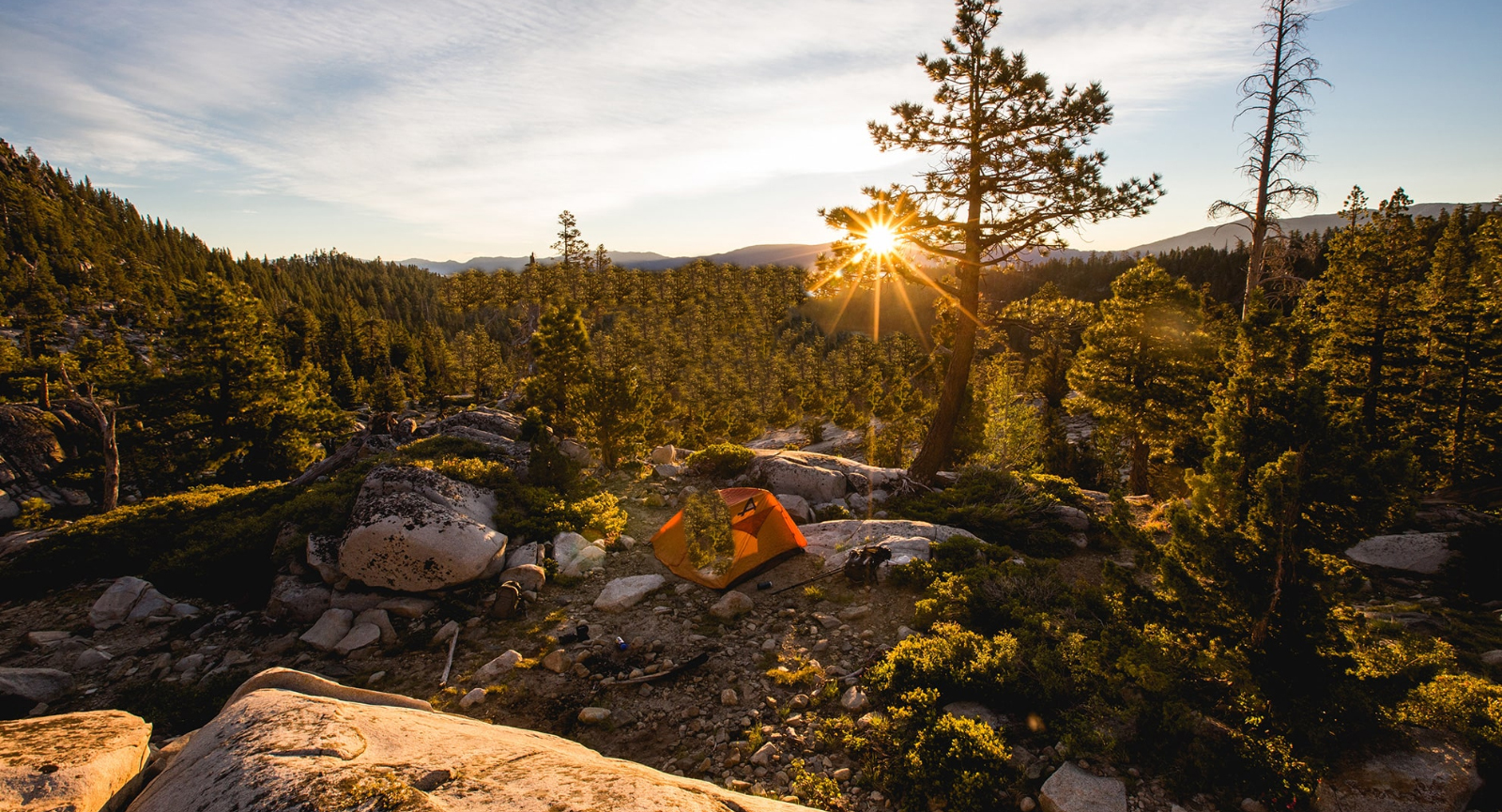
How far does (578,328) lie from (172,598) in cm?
1790

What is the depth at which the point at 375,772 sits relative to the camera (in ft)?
10.9

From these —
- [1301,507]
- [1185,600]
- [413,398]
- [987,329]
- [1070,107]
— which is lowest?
[413,398]

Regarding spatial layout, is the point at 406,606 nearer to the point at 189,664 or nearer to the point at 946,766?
the point at 189,664

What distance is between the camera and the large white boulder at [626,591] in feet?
33.2

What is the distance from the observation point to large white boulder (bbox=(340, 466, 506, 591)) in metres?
9.91

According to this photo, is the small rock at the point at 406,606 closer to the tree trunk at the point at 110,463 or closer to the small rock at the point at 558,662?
the small rock at the point at 558,662

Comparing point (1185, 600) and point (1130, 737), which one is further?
point (1185, 600)

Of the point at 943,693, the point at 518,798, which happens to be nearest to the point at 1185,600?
the point at 943,693

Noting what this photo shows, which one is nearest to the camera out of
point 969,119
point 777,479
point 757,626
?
point 757,626

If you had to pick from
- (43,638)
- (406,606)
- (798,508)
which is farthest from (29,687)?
(798,508)

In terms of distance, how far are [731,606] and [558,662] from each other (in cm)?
310

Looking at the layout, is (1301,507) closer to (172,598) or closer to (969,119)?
(969,119)

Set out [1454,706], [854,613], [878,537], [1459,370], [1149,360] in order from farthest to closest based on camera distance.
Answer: [1149,360], [1459,370], [878,537], [854,613], [1454,706]

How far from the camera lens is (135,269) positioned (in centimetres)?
10169
